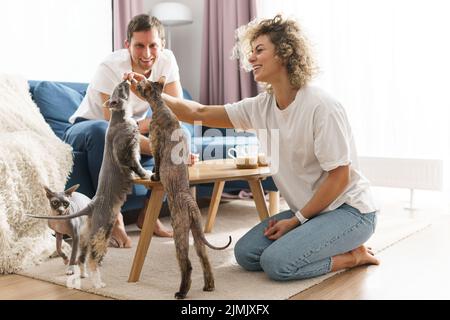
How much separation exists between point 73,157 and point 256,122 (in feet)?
2.97

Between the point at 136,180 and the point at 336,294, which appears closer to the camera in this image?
the point at 136,180

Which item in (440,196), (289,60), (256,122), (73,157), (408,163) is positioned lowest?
(440,196)

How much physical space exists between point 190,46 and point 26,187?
9.78 feet

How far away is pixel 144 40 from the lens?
1.93m

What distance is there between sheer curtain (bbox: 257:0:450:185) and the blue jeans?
189 centimetres

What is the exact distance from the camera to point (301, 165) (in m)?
2.02

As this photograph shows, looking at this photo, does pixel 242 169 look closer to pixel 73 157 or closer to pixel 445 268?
pixel 73 157

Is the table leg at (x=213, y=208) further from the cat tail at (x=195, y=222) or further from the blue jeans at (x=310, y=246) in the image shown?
the cat tail at (x=195, y=222)

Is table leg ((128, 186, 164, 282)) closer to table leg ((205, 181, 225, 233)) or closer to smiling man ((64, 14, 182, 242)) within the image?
smiling man ((64, 14, 182, 242))

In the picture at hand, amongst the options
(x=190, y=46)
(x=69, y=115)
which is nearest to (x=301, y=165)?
(x=69, y=115)

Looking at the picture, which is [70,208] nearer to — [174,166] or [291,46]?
[174,166]

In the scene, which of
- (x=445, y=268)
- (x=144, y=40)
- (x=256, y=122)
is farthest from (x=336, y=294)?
(x=144, y=40)

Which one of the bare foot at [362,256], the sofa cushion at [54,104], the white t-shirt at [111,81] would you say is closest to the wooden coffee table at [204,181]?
the white t-shirt at [111,81]

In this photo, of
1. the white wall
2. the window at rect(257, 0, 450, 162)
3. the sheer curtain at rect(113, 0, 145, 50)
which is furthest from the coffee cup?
the white wall
